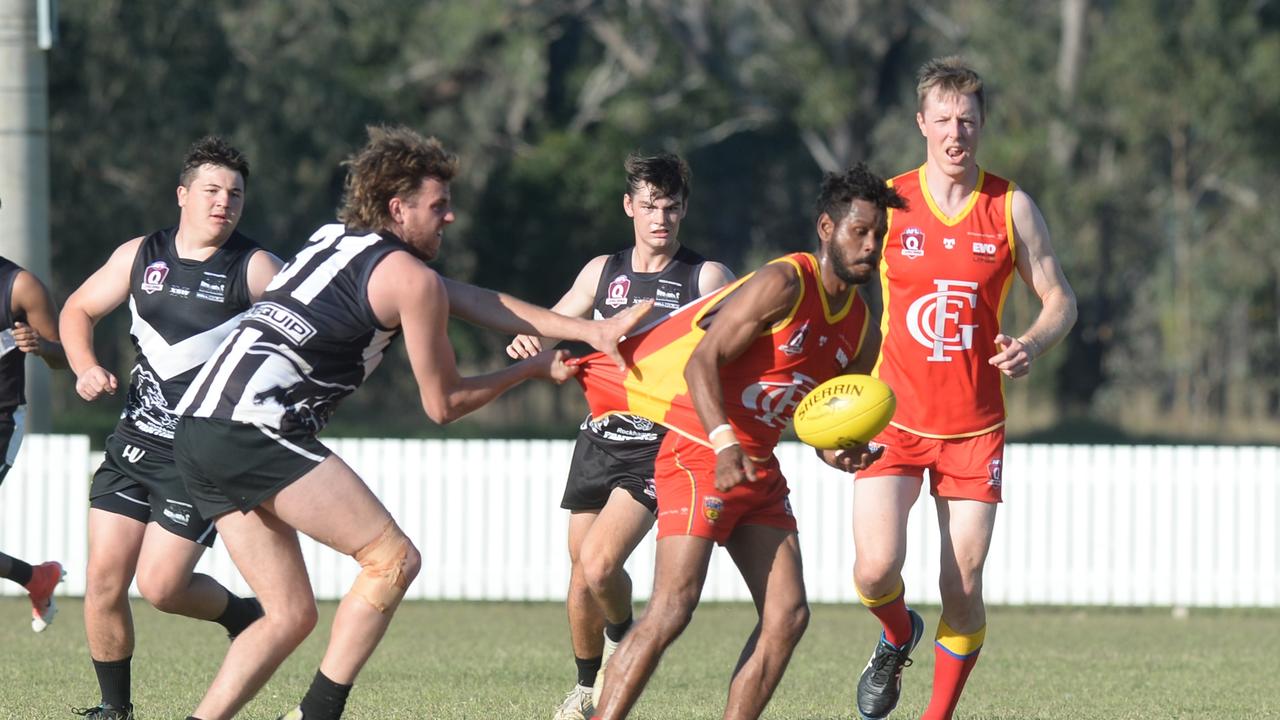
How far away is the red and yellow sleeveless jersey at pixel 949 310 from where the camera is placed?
657 centimetres

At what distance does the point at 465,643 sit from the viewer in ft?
35.2

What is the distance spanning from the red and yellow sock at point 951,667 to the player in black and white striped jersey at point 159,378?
2846mm

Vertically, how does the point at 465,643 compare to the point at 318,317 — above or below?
below

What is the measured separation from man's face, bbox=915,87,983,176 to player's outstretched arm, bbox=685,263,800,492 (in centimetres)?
128

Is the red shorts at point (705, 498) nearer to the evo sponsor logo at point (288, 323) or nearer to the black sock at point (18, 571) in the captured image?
the evo sponsor logo at point (288, 323)

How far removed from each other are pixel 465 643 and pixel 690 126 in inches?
954

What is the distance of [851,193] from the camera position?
5.70 meters

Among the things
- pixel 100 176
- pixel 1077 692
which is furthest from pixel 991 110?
pixel 1077 692

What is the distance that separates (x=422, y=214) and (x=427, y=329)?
16.5 inches

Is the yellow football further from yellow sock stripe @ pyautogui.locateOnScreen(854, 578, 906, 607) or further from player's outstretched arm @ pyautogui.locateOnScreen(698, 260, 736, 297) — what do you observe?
player's outstretched arm @ pyautogui.locateOnScreen(698, 260, 736, 297)

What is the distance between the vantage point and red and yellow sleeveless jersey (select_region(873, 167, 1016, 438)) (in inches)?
259

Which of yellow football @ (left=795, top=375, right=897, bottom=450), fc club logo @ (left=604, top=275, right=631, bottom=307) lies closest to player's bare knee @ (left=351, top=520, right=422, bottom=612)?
yellow football @ (left=795, top=375, right=897, bottom=450)

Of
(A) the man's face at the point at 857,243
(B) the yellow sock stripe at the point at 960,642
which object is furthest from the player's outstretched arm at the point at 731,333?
(B) the yellow sock stripe at the point at 960,642

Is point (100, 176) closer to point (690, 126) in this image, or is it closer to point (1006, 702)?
point (690, 126)
